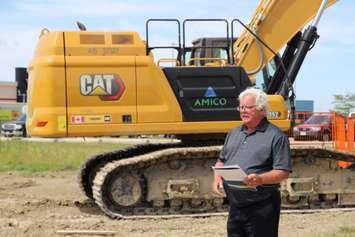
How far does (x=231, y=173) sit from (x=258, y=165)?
0.78 feet

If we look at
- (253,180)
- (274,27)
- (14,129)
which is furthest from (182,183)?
(14,129)

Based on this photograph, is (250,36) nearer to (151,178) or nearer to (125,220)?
(151,178)

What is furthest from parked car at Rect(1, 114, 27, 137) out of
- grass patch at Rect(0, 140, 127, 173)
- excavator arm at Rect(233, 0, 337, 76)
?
excavator arm at Rect(233, 0, 337, 76)

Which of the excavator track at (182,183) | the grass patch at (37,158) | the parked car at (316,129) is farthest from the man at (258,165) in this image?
the parked car at (316,129)

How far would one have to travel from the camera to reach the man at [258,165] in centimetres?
563

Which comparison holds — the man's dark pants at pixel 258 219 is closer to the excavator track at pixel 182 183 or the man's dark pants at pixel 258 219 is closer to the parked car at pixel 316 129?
the excavator track at pixel 182 183

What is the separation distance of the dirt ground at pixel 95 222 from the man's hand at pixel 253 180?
3944 mm

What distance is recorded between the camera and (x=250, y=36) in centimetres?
1179

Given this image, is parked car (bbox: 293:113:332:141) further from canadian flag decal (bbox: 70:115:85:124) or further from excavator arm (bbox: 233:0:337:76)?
canadian flag decal (bbox: 70:115:85:124)

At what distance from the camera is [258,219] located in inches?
224

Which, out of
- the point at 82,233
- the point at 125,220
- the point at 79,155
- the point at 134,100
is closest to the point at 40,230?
the point at 82,233

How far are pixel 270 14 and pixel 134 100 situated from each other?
9.35 feet

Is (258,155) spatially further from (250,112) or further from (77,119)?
(77,119)

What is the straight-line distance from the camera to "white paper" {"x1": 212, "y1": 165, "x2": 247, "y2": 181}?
216 inches
